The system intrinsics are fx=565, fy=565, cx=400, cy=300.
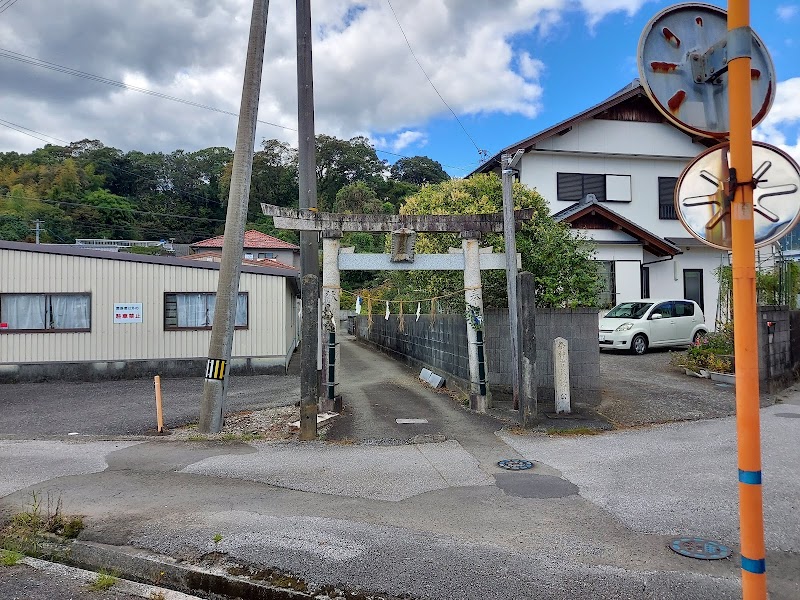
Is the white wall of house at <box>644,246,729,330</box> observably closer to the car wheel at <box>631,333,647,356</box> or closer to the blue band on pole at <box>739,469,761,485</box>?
the car wheel at <box>631,333,647,356</box>

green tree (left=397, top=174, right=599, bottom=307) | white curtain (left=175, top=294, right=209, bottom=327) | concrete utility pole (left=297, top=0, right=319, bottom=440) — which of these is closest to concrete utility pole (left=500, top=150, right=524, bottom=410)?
green tree (left=397, top=174, right=599, bottom=307)

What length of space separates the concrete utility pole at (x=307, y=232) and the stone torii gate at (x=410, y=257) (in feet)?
2.18

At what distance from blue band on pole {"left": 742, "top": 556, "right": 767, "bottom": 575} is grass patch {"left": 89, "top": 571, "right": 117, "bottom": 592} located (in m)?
3.95

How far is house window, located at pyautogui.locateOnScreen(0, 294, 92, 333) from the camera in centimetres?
1501

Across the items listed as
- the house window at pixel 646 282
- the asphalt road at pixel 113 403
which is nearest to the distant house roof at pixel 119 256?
the asphalt road at pixel 113 403

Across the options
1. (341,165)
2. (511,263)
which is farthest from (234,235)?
(341,165)

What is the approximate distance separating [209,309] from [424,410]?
8.20 metres

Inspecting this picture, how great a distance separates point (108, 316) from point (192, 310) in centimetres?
216

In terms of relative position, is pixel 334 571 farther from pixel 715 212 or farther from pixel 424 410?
pixel 424 410

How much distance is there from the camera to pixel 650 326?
51.6 feet

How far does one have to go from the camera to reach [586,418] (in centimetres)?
921

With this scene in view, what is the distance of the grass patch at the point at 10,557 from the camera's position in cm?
429

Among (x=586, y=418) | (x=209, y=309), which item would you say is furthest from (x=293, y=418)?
(x=209, y=309)

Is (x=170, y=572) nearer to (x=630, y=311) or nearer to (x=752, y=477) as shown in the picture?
(x=752, y=477)
